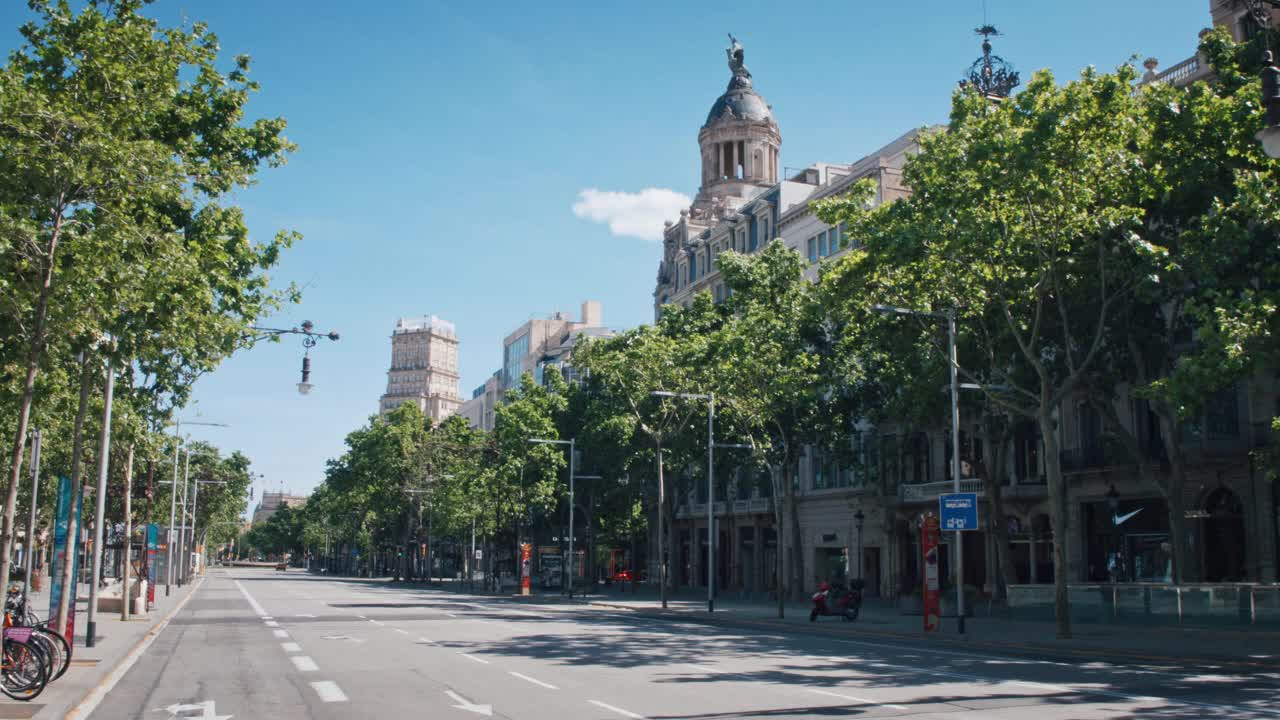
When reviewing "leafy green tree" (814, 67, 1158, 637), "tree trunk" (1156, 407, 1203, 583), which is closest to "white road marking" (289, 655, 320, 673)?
"leafy green tree" (814, 67, 1158, 637)

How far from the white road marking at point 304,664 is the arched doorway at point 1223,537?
101 ft

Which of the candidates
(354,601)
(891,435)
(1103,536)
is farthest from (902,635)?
(354,601)

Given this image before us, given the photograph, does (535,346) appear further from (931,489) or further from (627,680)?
(627,680)

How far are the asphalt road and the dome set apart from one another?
66.9m

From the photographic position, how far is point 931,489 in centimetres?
5209

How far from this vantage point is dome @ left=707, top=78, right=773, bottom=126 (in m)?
93.2

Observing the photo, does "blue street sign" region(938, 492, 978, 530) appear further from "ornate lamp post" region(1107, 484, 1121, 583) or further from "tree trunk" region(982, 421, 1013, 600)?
"ornate lamp post" region(1107, 484, 1121, 583)

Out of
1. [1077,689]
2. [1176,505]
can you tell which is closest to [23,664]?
[1077,689]

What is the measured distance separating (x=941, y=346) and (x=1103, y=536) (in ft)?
41.4

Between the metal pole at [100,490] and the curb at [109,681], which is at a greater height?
the metal pole at [100,490]

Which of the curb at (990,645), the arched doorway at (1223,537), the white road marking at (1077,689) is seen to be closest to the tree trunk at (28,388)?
the white road marking at (1077,689)

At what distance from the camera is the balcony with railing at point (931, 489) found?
4916 centimetres

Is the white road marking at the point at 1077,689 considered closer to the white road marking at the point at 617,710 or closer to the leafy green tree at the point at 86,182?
the white road marking at the point at 617,710

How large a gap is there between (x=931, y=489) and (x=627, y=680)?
35.6m
